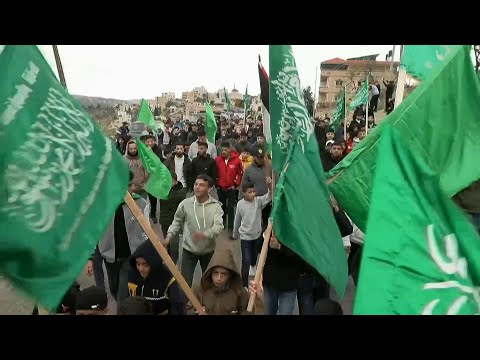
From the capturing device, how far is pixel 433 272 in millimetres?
1917

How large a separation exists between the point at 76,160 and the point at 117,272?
2637mm

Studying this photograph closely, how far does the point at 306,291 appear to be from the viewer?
13.9 ft

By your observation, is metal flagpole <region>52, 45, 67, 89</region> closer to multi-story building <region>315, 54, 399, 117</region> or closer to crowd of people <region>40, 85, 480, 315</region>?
crowd of people <region>40, 85, 480, 315</region>

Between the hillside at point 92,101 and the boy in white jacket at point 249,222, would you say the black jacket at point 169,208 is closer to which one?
the boy in white jacket at point 249,222

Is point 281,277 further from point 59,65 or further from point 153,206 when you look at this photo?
point 153,206

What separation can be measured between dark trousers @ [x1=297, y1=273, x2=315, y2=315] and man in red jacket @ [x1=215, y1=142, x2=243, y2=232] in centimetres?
411

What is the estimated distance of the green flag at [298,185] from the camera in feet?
9.57

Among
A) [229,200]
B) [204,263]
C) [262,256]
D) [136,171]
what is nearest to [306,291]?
[262,256]

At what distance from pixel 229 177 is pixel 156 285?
15.6 feet

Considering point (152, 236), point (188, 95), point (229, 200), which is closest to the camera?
point (152, 236)

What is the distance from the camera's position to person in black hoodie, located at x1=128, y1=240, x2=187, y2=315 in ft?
12.0
